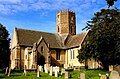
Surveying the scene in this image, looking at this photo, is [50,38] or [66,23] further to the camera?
[66,23]

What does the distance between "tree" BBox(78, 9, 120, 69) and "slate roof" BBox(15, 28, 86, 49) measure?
15316mm

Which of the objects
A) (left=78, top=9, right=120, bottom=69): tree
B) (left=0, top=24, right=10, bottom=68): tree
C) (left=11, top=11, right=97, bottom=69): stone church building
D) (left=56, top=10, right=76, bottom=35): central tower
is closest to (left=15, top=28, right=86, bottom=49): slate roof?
(left=11, top=11, right=97, bottom=69): stone church building

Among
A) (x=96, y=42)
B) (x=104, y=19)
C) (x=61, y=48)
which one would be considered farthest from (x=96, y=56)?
(x=61, y=48)

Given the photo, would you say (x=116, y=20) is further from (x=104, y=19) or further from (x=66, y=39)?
(x=66, y=39)

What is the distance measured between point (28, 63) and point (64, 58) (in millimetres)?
11606

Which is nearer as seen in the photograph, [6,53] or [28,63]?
[6,53]

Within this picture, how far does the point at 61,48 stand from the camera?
212ft

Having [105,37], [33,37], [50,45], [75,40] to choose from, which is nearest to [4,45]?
[33,37]

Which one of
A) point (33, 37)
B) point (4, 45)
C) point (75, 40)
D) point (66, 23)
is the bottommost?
point (4, 45)

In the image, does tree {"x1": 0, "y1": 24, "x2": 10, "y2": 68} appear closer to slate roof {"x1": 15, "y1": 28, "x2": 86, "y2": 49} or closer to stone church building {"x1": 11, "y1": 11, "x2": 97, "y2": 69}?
stone church building {"x1": 11, "y1": 11, "x2": 97, "y2": 69}

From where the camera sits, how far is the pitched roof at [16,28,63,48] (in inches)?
2381

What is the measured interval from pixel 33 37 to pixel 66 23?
1178 centimetres

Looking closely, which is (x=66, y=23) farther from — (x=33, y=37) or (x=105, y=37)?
(x=105, y=37)

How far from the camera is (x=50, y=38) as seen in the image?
66.4 metres
